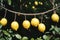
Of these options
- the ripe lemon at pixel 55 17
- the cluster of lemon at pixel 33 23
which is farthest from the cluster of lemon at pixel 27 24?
the ripe lemon at pixel 55 17

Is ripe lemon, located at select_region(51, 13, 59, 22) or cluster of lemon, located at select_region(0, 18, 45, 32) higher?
ripe lemon, located at select_region(51, 13, 59, 22)

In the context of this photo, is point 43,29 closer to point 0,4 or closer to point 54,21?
point 54,21

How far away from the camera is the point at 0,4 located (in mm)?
2914

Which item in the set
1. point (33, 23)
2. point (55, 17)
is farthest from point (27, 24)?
point (55, 17)

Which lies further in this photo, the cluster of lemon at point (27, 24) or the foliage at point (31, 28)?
the foliage at point (31, 28)

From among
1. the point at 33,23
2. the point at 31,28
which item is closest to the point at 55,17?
the point at 33,23

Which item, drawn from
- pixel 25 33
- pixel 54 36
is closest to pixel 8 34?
pixel 25 33

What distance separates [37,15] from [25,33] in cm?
21

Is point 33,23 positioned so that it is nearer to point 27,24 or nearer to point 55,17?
point 27,24

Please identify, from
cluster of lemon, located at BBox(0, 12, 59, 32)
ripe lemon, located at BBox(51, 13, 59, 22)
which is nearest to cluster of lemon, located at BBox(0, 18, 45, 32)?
cluster of lemon, located at BBox(0, 12, 59, 32)

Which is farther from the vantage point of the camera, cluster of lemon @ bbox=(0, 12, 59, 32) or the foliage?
the foliage

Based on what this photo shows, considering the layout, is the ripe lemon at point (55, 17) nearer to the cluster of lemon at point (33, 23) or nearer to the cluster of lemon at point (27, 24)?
the cluster of lemon at point (33, 23)

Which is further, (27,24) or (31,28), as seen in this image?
(31,28)

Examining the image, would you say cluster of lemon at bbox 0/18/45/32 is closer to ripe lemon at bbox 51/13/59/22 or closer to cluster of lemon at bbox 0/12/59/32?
cluster of lemon at bbox 0/12/59/32
